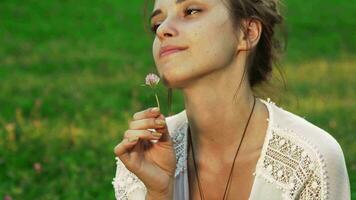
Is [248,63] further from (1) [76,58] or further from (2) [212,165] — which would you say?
(1) [76,58]

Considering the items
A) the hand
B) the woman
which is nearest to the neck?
the woman

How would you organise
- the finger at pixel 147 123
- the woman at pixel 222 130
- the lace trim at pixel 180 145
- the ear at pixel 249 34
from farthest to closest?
the lace trim at pixel 180 145
the ear at pixel 249 34
the woman at pixel 222 130
the finger at pixel 147 123

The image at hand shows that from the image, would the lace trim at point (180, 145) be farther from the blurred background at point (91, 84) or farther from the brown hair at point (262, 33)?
the blurred background at point (91, 84)

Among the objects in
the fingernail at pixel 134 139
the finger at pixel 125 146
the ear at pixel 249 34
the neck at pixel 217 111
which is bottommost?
the neck at pixel 217 111

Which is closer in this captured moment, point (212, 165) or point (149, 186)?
point (149, 186)

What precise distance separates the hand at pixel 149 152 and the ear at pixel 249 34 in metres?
0.53

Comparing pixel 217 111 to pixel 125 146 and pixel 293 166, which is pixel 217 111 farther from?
pixel 125 146

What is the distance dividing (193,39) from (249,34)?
15.0 inches

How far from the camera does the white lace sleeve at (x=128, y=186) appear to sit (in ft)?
13.3

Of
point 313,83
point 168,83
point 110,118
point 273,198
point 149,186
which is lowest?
point 313,83

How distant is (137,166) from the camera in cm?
357

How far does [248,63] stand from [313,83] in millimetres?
8067

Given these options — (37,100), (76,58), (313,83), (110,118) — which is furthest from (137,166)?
(76,58)

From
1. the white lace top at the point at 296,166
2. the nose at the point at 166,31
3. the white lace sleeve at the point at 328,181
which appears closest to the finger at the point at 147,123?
the nose at the point at 166,31
